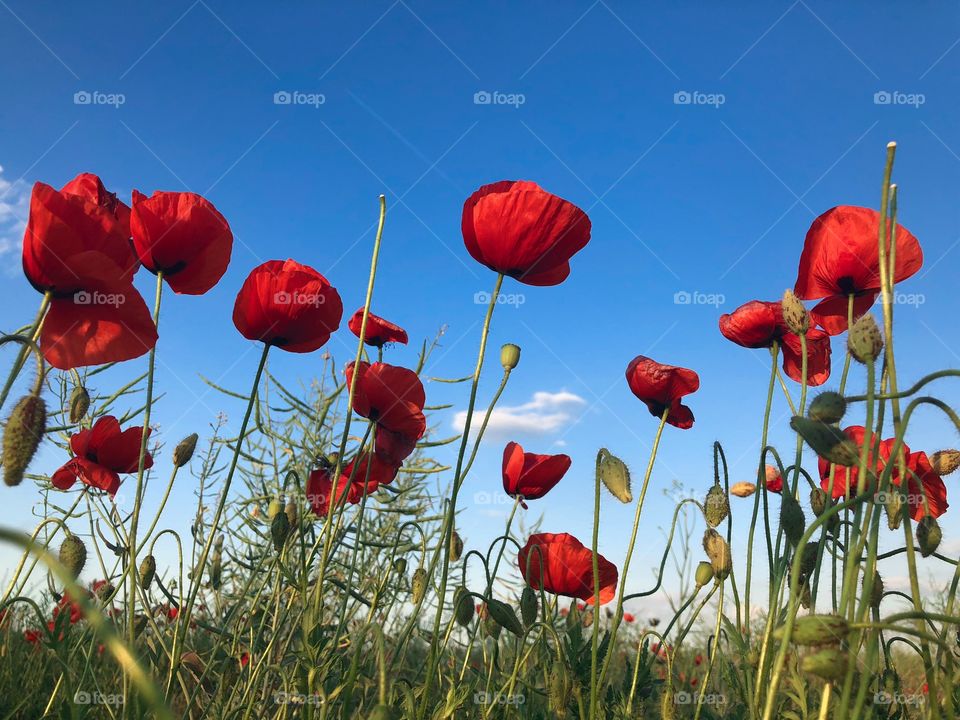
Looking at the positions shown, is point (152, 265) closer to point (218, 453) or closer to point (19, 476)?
point (19, 476)

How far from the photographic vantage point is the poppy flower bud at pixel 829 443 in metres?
1.13

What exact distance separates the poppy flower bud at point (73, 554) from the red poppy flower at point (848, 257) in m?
1.86

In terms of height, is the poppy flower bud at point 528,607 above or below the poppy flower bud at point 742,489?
below

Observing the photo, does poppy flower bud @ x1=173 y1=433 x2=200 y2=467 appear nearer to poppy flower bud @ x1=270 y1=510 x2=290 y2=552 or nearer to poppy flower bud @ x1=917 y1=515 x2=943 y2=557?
poppy flower bud @ x1=270 y1=510 x2=290 y2=552

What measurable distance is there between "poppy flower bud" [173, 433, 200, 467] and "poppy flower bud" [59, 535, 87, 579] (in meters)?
0.31

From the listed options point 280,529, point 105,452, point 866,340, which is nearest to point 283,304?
point 280,529

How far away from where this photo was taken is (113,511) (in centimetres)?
201

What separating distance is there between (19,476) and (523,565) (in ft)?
4.37

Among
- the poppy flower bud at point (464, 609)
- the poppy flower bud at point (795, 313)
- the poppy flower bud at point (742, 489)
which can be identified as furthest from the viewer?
the poppy flower bud at point (742, 489)

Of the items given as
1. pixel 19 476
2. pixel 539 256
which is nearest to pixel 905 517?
pixel 539 256

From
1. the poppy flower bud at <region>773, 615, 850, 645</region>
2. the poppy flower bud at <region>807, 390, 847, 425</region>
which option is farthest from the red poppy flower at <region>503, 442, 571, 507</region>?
the poppy flower bud at <region>773, 615, 850, 645</region>

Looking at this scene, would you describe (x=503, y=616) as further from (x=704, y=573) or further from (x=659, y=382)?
(x=659, y=382)

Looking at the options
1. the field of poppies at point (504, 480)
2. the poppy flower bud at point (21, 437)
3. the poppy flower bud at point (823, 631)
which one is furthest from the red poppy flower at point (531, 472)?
the poppy flower bud at point (21, 437)

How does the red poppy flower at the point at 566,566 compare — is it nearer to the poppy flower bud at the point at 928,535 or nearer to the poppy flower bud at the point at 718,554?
the poppy flower bud at the point at 718,554
